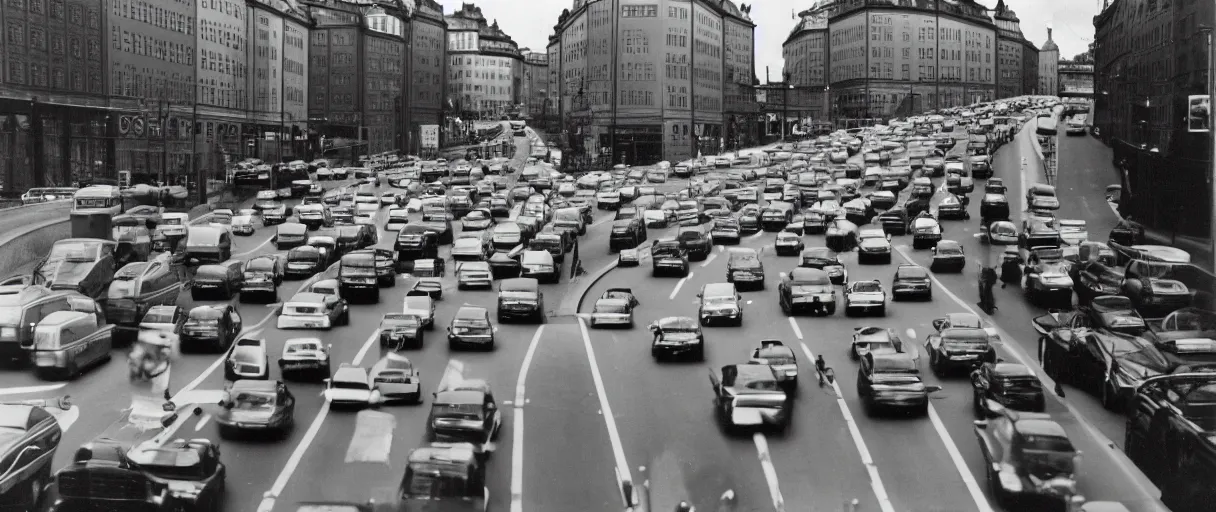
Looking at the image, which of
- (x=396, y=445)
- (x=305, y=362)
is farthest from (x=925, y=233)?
(x=396, y=445)

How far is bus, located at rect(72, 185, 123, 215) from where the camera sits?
4734 centimetres

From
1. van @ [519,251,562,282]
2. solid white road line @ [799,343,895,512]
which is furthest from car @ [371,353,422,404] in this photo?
van @ [519,251,562,282]

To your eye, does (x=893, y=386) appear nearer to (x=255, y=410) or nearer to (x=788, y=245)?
(x=255, y=410)

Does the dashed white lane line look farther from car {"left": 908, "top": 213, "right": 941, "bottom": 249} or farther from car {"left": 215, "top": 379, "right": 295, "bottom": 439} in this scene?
car {"left": 908, "top": 213, "right": 941, "bottom": 249}

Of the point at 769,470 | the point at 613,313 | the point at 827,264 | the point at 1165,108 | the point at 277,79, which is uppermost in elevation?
the point at 277,79

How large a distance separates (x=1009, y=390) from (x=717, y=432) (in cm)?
706

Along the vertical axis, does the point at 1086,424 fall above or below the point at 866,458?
above

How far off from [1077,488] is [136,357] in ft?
82.8

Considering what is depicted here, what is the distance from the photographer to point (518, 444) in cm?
2639

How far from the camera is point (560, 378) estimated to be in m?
32.1

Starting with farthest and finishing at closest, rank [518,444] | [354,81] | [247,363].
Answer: [354,81], [247,363], [518,444]

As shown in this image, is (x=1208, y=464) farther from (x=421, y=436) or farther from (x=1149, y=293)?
(x=1149, y=293)

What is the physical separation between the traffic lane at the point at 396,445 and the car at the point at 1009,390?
11585 mm

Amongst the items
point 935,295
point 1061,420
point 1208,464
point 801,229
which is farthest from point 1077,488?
point 801,229
